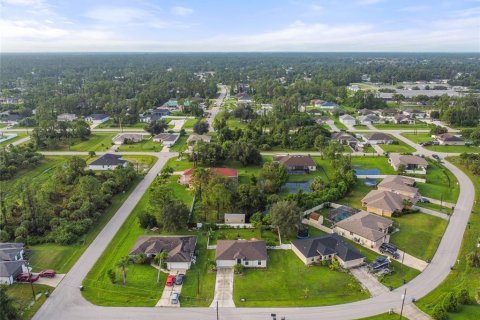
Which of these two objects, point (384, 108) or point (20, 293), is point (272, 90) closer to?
point (384, 108)

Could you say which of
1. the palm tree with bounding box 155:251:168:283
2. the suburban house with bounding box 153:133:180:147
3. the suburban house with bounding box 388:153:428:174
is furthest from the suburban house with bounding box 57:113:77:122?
the suburban house with bounding box 388:153:428:174

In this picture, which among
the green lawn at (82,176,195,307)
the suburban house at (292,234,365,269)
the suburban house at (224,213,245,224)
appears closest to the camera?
the green lawn at (82,176,195,307)

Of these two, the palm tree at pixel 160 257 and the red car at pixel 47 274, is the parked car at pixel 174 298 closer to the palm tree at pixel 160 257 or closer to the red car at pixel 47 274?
the palm tree at pixel 160 257

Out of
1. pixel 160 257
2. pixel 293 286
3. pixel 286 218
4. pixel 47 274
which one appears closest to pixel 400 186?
pixel 286 218

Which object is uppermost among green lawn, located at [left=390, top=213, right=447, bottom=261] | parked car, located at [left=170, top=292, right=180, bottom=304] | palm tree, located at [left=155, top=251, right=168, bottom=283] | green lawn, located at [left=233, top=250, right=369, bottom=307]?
palm tree, located at [left=155, top=251, right=168, bottom=283]

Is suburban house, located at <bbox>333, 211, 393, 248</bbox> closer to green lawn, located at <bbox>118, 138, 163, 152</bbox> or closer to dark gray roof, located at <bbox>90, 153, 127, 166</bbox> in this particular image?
dark gray roof, located at <bbox>90, 153, 127, 166</bbox>

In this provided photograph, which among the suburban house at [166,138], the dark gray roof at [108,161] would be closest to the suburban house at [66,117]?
the suburban house at [166,138]
